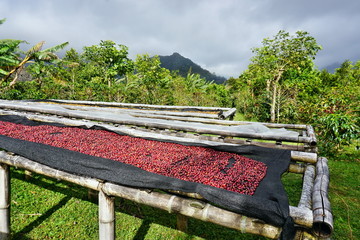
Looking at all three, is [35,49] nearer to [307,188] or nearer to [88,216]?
[88,216]

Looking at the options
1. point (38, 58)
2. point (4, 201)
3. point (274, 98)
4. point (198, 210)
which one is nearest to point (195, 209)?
point (198, 210)

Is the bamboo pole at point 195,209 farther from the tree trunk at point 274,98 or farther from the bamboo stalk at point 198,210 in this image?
the tree trunk at point 274,98

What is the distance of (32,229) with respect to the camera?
8.59 ft

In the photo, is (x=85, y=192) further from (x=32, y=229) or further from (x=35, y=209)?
(x=32, y=229)

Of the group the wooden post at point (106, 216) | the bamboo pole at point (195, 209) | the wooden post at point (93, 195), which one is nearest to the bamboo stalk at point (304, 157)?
the bamboo pole at point (195, 209)

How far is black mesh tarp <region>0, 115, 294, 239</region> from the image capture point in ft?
3.86

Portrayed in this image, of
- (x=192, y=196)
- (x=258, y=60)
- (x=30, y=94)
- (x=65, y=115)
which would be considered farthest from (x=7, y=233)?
(x=258, y=60)

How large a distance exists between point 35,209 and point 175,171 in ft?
8.14

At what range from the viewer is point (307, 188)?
4.98 ft

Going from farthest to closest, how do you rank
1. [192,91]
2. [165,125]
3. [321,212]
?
1. [192,91]
2. [165,125]
3. [321,212]

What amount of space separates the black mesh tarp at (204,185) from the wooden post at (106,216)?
0.19 meters

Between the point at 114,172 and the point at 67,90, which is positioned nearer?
the point at 114,172

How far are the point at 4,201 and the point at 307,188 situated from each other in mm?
2875

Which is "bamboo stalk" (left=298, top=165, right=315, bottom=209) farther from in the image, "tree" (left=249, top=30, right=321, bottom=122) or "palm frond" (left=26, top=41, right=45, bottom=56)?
"palm frond" (left=26, top=41, right=45, bottom=56)
